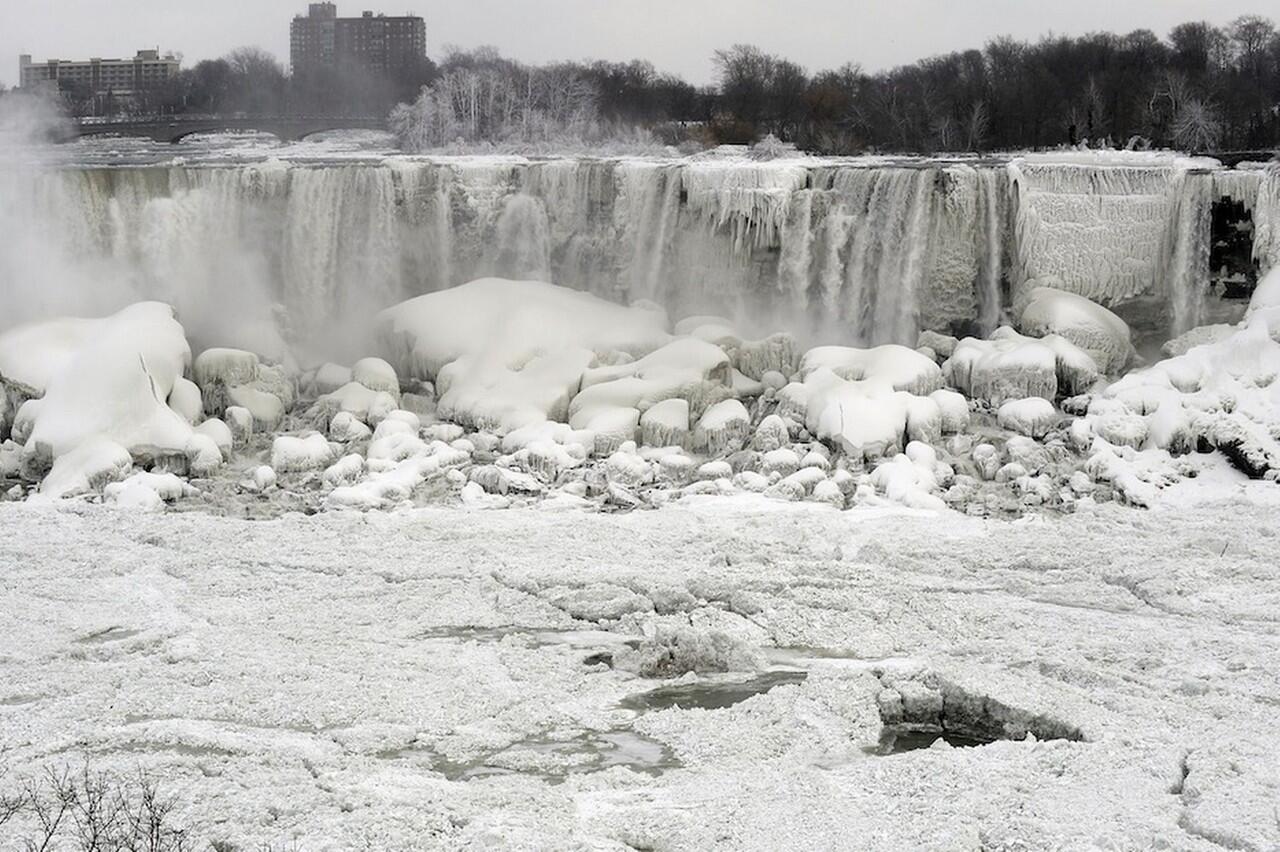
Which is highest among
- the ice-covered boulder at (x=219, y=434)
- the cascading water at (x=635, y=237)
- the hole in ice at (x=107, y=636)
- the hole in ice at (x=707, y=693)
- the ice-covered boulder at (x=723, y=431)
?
the cascading water at (x=635, y=237)

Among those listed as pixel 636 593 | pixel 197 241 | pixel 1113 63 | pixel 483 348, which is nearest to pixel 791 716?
pixel 636 593

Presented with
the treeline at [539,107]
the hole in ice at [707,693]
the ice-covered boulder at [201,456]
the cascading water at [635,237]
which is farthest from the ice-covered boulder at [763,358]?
the treeline at [539,107]

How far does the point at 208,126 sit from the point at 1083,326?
900 inches

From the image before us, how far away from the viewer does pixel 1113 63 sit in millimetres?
34656

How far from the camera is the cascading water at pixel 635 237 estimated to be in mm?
18031

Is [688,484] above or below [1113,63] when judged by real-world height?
below

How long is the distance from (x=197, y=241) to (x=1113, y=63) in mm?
23428

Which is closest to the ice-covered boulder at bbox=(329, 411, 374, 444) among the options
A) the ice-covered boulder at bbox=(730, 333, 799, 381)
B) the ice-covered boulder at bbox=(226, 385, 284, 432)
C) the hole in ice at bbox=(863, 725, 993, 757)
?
the ice-covered boulder at bbox=(226, 385, 284, 432)

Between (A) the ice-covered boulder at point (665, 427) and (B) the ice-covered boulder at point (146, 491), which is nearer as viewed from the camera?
(B) the ice-covered boulder at point (146, 491)

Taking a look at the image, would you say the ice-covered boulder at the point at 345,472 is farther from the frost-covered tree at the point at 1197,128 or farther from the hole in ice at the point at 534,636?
the frost-covered tree at the point at 1197,128

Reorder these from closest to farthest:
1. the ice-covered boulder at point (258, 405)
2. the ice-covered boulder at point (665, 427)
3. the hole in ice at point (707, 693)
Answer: the hole in ice at point (707, 693) → the ice-covered boulder at point (665, 427) → the ice-covered boulder at point (258, 405)

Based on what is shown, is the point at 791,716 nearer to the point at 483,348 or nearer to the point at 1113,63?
the point at 483,348

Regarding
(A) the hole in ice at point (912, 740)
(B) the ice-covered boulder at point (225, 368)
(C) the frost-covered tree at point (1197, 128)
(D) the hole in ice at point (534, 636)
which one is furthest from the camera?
(C) the frost-covered tree at point (1197, 128)

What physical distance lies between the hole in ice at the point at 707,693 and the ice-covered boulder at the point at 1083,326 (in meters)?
9.09
